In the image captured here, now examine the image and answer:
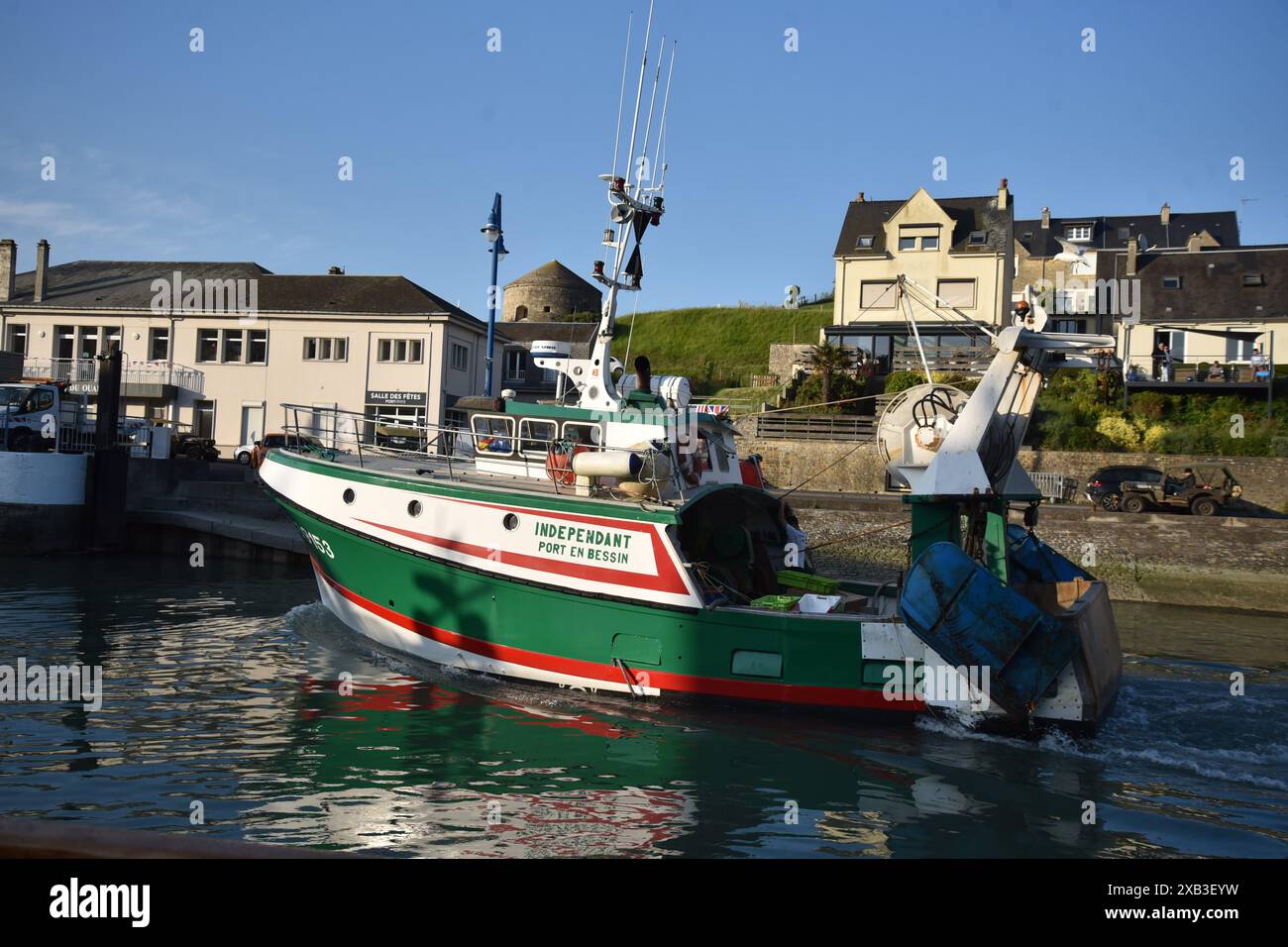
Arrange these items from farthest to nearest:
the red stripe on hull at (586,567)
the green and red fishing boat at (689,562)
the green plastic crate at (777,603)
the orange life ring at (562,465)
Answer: the orange life ring at (562,465) → the green plastic crate at (777,603) → the red stripe on hull at (586,567) → the green and red fishing boat at (689,562)

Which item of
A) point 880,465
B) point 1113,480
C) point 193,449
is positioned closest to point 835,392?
point 880,465

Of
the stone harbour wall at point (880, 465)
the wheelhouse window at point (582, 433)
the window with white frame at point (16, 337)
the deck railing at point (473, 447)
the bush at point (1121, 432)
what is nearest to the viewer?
the deck railing at point (473, 447)

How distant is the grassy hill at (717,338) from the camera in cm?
5100

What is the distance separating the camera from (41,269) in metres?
37.4

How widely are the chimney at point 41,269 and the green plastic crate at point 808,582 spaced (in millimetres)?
36379

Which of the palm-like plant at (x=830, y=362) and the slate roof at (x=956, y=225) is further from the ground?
the slate roof at (x=956, y=225)

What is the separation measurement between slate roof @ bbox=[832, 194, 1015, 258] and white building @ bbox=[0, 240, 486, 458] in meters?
17.2

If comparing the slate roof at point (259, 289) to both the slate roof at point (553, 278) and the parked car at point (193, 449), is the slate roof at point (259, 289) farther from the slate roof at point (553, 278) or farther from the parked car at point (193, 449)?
the slate roof at point (553, 278)

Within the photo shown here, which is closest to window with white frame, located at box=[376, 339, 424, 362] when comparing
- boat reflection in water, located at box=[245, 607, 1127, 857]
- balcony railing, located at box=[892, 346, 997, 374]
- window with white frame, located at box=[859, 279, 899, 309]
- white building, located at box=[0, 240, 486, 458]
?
white building, located at box=[0, 240, 486, 458]

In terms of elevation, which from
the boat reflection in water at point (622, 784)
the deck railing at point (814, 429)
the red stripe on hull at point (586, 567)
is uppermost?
the deck railing at point (814, 429)

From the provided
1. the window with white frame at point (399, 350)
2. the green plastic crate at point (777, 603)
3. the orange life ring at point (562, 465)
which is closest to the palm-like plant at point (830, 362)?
the window with white frame at point (399, 350)

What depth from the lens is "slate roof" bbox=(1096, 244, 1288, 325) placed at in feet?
121
